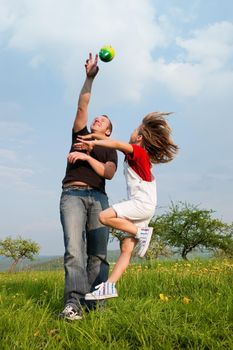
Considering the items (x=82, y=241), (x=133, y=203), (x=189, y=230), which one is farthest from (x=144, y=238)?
(x=189, y=230)

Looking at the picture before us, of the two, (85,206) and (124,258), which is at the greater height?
(85,206)

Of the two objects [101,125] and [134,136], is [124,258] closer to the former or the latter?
[134,136]

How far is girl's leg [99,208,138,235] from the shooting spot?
4.81 meters

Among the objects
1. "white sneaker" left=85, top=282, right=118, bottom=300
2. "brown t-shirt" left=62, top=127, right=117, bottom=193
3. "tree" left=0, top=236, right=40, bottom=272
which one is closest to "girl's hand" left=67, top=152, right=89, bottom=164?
"brown t-shirt" left=62, top=127, right=117, bottom=193

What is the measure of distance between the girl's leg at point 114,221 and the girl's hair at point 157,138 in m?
1.01

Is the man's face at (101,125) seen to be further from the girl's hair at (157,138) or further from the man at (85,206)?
the girl's hair at (157,138)

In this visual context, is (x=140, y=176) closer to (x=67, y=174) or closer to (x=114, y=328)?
(x=67, y=174)

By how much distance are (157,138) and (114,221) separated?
1.25 meters

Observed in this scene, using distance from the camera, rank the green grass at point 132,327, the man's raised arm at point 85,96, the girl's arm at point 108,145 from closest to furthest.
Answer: the green grass at point 132,327 → the girl's arm at point 108,145 → the man's raised arm at point 85,96

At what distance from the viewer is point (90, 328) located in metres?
3.81

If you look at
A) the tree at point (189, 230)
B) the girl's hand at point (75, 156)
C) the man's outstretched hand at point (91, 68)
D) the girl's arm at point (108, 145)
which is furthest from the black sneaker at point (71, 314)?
the tree at point (189, 230)

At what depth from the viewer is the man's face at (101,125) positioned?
17.7 ft

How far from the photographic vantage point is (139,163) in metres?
5.04

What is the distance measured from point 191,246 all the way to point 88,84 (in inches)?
1654
